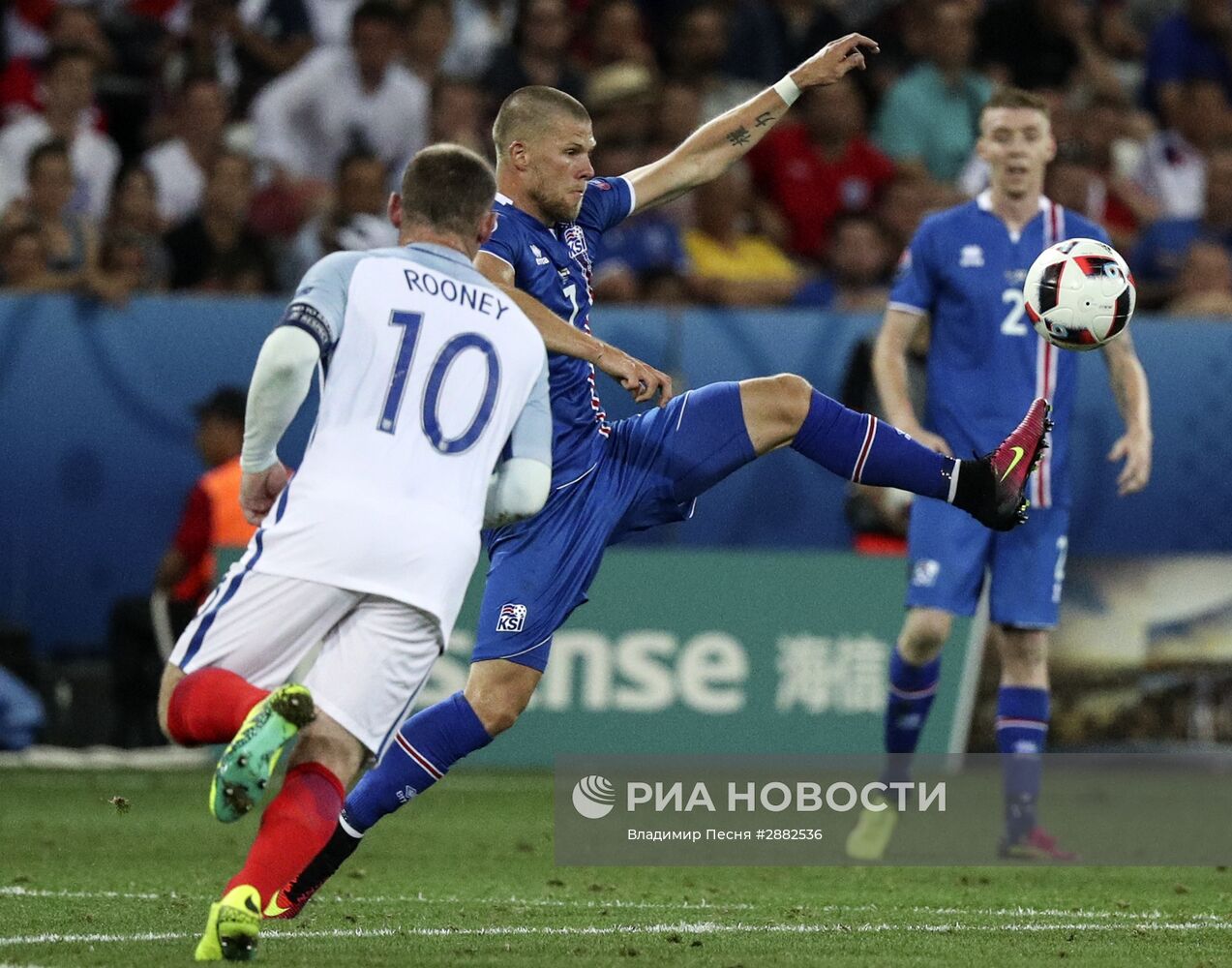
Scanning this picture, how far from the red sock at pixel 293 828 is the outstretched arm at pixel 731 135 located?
268 cm

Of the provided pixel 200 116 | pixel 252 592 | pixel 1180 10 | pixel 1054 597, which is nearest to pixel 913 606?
pixel 1054 597

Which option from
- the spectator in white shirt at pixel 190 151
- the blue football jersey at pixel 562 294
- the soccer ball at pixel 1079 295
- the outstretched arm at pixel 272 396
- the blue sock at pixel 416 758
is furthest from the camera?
the spectator in white shirt at pixel 190 151

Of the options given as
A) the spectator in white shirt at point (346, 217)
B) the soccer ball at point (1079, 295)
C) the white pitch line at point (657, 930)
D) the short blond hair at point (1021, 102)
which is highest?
the short blond hair at point (1021, 102)

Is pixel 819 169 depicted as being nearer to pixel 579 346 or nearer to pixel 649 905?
pixel 579 346

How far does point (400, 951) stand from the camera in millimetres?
5434

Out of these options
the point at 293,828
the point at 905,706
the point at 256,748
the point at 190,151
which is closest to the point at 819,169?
the point at 190,151

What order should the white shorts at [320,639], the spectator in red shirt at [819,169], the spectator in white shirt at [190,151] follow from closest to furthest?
1. the white shorts at [320,639]
2. the spectator in white shirt at [190,151]
3. the spectator in red shirt at [819,169]

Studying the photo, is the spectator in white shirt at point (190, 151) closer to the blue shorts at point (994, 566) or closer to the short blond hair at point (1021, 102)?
the short blond hair at point (1021, 102)

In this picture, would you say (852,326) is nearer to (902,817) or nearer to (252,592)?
(902,817)

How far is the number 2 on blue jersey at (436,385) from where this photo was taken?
496cm

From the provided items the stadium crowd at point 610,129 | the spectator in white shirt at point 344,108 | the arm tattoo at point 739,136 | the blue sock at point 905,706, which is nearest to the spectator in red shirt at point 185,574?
the stadium crowd at point 610,129

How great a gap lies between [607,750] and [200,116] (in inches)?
195

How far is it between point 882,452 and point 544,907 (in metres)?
1.73

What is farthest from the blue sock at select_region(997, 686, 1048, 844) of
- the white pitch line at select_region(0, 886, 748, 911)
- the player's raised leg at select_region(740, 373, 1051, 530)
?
the player's raised leg at select_region(740, 373, 1051, 530)
